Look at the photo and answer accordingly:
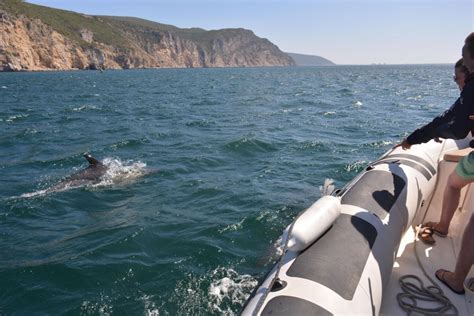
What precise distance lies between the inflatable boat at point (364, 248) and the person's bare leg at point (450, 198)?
215 mm

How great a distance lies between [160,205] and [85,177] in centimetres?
311

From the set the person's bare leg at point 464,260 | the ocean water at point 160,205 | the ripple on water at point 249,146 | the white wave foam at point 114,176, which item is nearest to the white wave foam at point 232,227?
the ocean water at point 160,205

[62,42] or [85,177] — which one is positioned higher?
[62,42]

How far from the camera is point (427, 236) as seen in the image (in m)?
5.42

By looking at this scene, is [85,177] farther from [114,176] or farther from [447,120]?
[447,120]

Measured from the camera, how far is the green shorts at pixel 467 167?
4.54m

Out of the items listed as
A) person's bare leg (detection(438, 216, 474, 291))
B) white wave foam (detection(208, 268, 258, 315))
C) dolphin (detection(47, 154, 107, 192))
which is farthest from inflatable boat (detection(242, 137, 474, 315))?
dolphin (detection(47, 154, 107, 192))

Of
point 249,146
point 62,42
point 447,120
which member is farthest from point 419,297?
point 62,42

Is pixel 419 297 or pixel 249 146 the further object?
pixel 249 146

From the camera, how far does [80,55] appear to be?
121625 millimetres

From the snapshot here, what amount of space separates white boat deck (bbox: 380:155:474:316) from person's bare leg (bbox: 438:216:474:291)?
113mm

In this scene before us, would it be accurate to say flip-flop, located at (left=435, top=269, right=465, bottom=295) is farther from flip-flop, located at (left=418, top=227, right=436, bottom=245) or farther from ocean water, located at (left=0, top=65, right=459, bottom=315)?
ocean water, located at (left=0, top=65, right=459, bottom=315)

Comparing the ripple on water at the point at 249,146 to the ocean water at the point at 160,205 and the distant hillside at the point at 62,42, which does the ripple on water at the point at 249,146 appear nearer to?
the ocean water at the point at 160,205

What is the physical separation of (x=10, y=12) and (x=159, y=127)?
4022 inches
